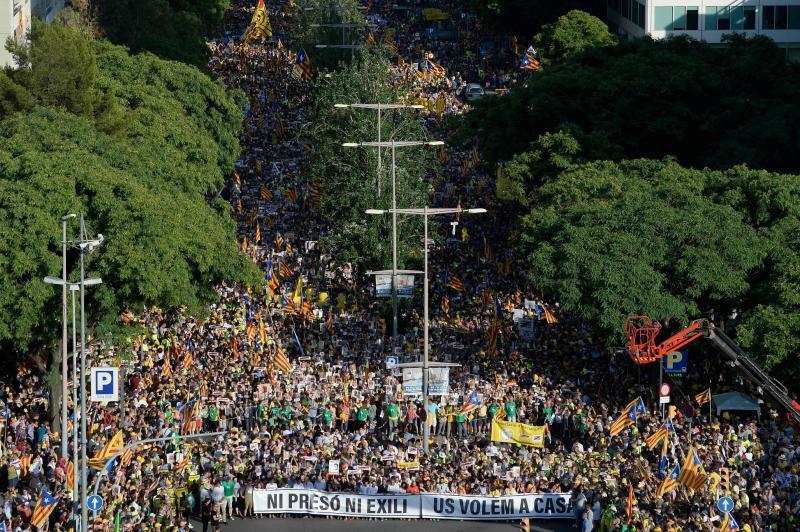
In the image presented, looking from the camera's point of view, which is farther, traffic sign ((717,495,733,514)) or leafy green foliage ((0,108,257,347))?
leafy green foliage ((0,108,257,347))

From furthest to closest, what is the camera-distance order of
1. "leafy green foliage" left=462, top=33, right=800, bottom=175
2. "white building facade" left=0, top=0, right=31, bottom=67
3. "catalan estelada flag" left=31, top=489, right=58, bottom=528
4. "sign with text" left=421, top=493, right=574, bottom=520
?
1. "white building facade" left=0, top=0, right=31, bottom=67
2. "leafy green foliage" left=462, top=33, right=800, bottom=175
3. "sign with text" left=421, top=493, right=574, bottom=520
4. "catalan estelada flag" left=31, top=489, right=58, bottom=528

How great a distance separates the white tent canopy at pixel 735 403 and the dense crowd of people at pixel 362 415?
466mm

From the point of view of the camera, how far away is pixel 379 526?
53.5 metres

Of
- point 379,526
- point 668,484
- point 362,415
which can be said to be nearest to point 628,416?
point 668,484

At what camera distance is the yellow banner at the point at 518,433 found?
2270 inches

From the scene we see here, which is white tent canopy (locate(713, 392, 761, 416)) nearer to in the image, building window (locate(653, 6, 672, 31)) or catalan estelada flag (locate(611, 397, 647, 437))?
catalan estelada flag (locate(611, 397, 647, 437))

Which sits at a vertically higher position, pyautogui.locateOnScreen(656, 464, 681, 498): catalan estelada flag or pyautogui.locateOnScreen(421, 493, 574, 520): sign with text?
pyautogui.locateOnScreen(656, 464, 681, 498): catalan estelada flag

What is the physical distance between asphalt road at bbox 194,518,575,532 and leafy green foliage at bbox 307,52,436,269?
74.4 feet

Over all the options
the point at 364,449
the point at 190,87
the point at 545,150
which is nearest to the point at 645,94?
the point at 545,150

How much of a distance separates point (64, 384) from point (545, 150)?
3502 cm

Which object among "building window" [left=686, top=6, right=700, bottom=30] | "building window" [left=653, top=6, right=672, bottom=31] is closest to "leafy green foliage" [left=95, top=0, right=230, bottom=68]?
"building window" [left=653, top=6, right=672, bottom=31]

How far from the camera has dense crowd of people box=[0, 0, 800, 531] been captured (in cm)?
5269

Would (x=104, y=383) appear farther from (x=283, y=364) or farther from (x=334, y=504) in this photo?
(x=283, y=364)

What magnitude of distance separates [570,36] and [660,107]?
2410cm
